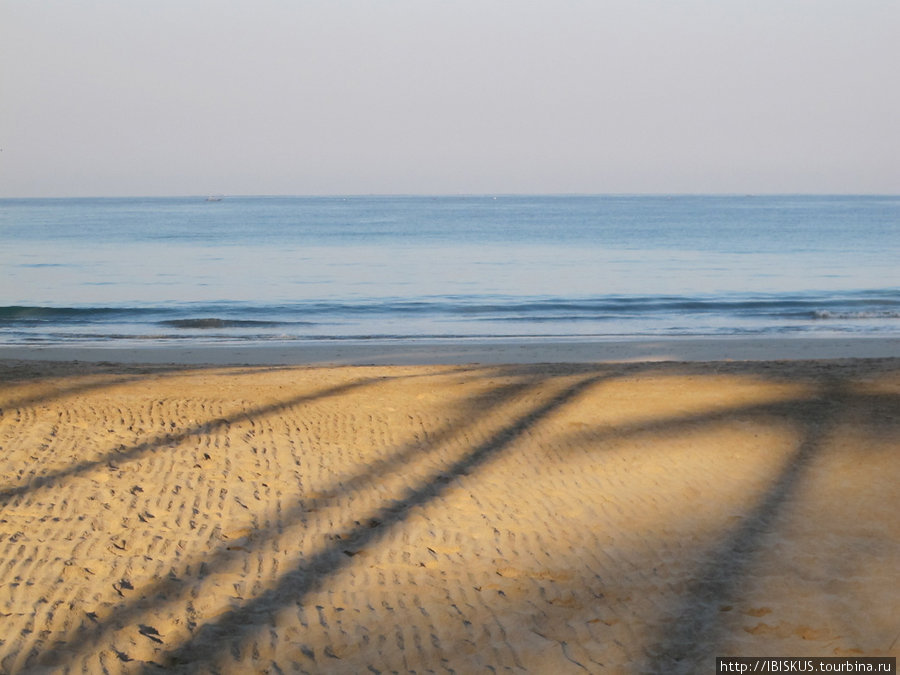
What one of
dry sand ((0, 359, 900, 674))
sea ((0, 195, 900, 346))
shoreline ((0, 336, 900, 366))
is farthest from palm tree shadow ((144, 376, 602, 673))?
sea ((0, 195, 900, 346))

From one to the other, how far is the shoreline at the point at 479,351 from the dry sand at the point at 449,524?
165 inches

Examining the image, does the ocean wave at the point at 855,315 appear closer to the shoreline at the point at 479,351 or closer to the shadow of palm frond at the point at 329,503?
the shoreline at the point at 479,351

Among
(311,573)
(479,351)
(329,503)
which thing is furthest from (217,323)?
(311,573)

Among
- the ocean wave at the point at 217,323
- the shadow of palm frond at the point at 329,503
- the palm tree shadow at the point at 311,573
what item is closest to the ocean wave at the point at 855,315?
the ocean wave at the point at 217,323

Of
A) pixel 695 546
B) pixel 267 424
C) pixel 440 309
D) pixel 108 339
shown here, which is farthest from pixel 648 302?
pixel 695 546

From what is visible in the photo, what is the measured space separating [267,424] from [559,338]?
32.8ft

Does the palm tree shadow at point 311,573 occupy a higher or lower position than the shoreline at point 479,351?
higher

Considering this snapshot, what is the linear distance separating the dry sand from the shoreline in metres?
4.18

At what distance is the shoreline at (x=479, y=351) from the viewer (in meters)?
14.1

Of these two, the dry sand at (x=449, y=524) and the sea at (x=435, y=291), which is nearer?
the dry sand at (x=449, y=524)

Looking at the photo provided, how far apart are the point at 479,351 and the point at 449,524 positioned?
928 centimetres

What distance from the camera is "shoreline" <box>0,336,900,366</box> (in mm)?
14062

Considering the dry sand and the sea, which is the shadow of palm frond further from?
the sea

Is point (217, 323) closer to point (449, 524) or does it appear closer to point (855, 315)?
Answer: point (855, 315)
